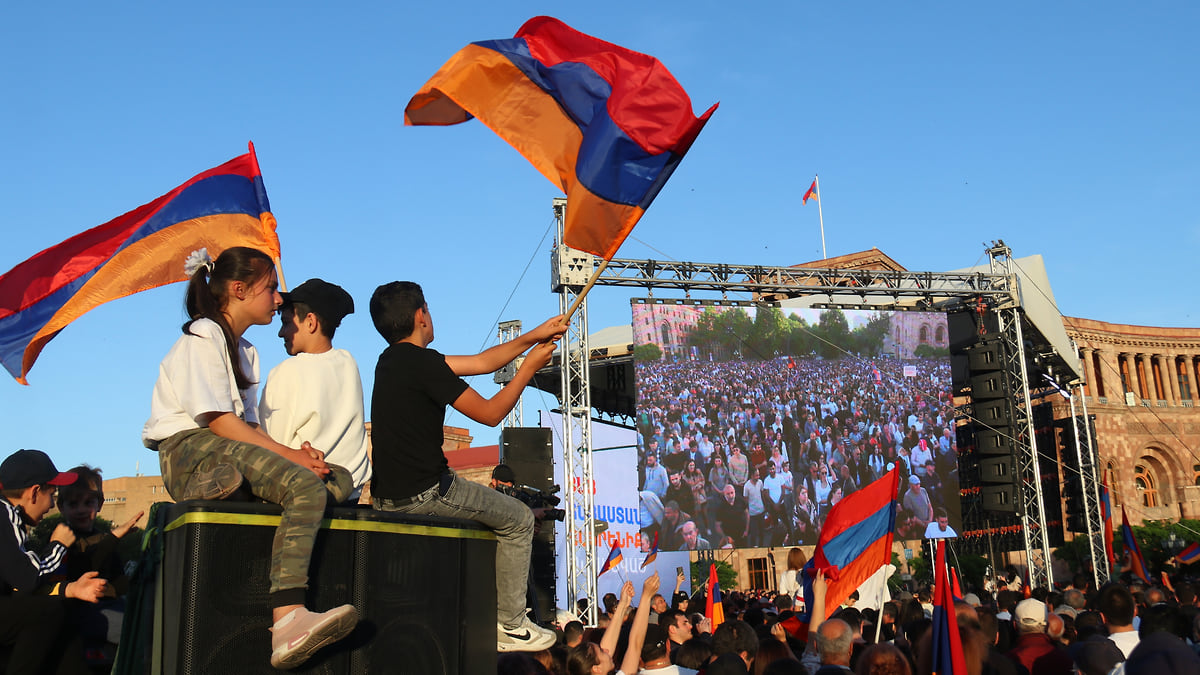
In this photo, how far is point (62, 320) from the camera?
5.98 m

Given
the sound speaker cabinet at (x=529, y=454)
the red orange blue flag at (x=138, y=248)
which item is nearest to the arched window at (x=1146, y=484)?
the sound speaker cabinet at (x=529, y=454)

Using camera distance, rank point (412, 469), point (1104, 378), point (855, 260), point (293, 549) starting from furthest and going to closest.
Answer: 1. point (1104, 378)
2. point (855, 260)
3. point (412, 469)
4. point (293, 549)

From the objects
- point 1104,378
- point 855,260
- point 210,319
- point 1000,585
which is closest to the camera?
point 210,319

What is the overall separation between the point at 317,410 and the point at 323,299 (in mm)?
460

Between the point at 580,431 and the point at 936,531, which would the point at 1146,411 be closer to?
the point at 936,531

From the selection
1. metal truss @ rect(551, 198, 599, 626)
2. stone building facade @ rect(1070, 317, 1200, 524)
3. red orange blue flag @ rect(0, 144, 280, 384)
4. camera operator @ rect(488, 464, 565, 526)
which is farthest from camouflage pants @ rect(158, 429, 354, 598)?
stone building facade @ rect(1070, 317, 1200, 524)

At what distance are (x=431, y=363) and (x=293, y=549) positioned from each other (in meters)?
1.10

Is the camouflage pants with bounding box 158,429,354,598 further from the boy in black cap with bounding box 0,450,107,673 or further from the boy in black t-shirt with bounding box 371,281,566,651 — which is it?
the boy in black cap with bounding box 0,450,107,673

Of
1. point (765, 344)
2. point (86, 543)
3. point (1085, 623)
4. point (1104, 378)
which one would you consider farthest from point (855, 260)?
point (86, 543)

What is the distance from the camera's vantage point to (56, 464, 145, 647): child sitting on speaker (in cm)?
384

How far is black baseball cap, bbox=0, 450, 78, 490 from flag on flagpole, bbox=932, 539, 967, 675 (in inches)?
148

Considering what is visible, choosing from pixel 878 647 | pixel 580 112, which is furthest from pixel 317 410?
pixel 580 112

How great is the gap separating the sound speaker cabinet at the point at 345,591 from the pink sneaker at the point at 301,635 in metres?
0.07

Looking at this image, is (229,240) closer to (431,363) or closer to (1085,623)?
(431,363)
